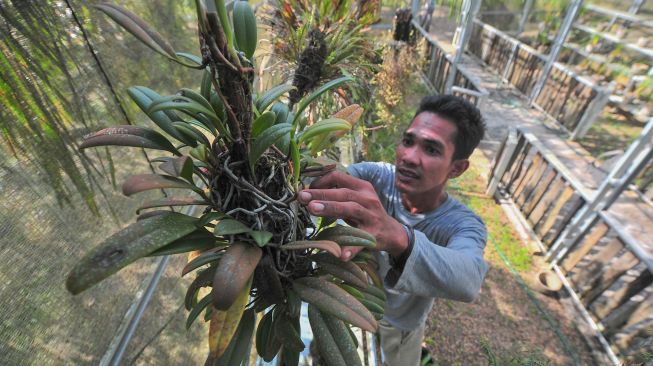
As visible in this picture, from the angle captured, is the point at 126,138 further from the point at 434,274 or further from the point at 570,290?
the point at 570,290

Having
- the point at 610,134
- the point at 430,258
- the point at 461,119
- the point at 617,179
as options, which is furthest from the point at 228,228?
the point at 610,134

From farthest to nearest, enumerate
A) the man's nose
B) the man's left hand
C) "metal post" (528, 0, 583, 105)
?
1. "metal post" (528, 0, 583, 105)
2. the man's nose
3. the man's left hand

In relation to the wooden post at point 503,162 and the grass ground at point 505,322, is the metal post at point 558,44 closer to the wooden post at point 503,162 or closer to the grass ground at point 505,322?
the wooden post at point 503,162

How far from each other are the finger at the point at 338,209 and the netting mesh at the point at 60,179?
66cm

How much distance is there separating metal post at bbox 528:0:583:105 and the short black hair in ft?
17.7

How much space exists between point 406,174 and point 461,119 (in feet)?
1.14

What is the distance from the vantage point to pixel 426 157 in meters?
1.29

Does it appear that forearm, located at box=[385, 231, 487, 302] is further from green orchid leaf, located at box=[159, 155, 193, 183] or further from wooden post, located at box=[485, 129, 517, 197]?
wooden post, located at box=[485, 129, 517, 197]

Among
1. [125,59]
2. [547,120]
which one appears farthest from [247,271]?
[547,120]

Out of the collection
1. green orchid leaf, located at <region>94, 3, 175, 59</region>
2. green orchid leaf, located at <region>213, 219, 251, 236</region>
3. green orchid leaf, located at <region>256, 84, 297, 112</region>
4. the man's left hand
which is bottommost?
the man's left hand

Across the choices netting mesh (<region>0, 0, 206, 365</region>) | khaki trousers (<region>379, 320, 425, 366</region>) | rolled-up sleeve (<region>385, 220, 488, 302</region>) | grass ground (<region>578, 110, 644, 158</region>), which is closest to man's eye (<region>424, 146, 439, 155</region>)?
rolled-up sleeve (<region>385, 220, 488, 302</region>)

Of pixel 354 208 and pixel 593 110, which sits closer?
pixel 354 208

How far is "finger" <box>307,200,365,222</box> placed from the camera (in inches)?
23.0

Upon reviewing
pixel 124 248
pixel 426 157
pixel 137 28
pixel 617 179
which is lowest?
pixel 617 179
